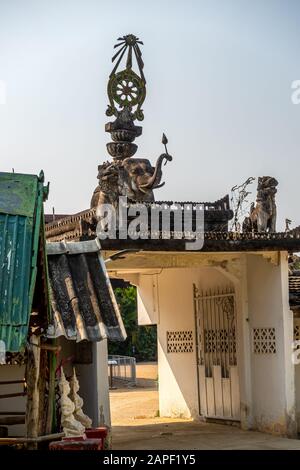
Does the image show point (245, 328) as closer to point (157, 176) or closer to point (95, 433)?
point (157, 176)

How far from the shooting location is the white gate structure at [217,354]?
64.2 ft

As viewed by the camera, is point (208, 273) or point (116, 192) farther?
point (208, 273)

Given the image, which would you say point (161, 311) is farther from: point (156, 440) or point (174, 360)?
point (156, 440)

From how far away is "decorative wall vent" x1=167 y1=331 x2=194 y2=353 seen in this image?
21.2 m

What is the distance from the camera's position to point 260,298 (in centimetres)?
1864

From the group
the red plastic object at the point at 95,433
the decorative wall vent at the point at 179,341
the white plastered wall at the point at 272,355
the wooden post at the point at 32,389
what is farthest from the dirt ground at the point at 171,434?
the wooden post at the point at 32,389

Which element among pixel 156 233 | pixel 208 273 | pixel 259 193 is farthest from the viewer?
pixel 208 273

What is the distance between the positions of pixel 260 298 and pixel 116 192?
11.5 feet

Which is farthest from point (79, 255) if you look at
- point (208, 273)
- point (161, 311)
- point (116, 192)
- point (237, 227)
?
point (161, 311)

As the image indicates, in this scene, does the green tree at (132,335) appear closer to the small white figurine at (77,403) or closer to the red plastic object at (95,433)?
the small white figurine at (77,403)

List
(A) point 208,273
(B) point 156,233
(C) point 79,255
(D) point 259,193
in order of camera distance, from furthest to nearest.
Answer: (A) point 208,273 → (D) point 259,193 → (B) point 156,233 → (C) point 79,255

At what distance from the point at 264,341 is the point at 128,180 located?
377 cm

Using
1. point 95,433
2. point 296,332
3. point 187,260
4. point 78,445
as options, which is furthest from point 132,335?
point 78,445

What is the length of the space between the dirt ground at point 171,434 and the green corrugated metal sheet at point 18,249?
731 cm
